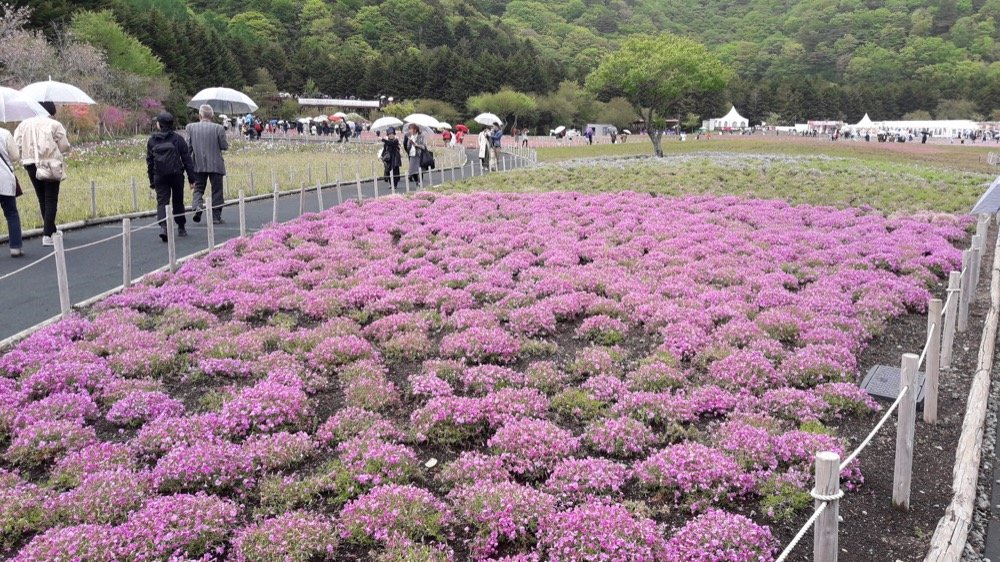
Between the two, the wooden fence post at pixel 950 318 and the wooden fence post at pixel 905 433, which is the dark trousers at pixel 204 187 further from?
the wooden fence post at pixel 905 433

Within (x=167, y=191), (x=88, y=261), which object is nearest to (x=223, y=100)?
(x=167, y=191)

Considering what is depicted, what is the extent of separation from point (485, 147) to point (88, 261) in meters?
22.7

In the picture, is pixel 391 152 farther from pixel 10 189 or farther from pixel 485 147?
pixel 10 189

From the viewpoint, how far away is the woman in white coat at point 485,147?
3462 cm

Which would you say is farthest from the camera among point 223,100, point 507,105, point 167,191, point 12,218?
point 507,105

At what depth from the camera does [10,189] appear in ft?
43.5

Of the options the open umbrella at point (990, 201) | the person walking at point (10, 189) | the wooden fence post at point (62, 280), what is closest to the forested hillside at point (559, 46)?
the person walking at point (10, 189)

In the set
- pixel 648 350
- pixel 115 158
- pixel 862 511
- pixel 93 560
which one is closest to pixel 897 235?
pixel 648 350

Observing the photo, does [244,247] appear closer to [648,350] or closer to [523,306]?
[523,306]

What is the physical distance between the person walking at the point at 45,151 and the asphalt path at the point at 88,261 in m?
0.88

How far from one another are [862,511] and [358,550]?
4.08m

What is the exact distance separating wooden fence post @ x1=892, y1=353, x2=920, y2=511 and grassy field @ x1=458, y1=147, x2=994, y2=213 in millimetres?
17089

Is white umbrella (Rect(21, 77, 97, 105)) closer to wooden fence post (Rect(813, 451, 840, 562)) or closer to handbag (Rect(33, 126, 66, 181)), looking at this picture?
handbag (Rect(33, 126, 66, 181))

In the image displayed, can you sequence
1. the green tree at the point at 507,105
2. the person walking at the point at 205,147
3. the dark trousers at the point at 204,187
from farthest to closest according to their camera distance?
the green tree at the point at 507,105
the dark trousers at the point at 204,187
the person walking at the point at 205,147
